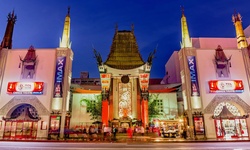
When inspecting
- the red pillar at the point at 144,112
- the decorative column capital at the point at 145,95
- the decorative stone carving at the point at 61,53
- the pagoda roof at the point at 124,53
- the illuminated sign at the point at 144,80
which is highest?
the pagoda roof at the point at 124,53

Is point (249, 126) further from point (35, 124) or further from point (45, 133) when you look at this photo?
point (35, 124)

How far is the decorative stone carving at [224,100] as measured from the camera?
17.1 m

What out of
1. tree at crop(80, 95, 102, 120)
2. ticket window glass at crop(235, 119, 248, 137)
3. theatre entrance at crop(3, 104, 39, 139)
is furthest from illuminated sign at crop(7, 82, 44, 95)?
ticket window glass at crop(235, 119, 248, 137)

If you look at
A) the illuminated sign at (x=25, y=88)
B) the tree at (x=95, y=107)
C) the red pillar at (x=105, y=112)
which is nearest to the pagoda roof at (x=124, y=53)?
the tree at (x=95, y=107)

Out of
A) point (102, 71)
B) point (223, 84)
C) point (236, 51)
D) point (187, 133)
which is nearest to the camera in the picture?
point (187, 133)

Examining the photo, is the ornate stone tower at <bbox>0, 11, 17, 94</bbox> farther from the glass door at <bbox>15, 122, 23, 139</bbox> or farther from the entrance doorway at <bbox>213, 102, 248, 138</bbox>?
the entrance doorway at <bbox>213, 102, 248, 138</bbox>

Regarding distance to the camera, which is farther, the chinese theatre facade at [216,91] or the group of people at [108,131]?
the chinese theatre facade at [216,91]

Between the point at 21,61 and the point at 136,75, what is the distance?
11424 mm

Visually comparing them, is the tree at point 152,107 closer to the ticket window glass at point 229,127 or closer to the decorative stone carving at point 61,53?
the ticket window glass at point 229,127

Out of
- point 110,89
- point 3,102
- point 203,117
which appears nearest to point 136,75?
point 110,89

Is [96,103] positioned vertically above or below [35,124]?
above

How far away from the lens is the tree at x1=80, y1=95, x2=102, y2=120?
2144 cm

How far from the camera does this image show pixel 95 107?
71.2 feet

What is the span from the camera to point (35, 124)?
56.2ft
